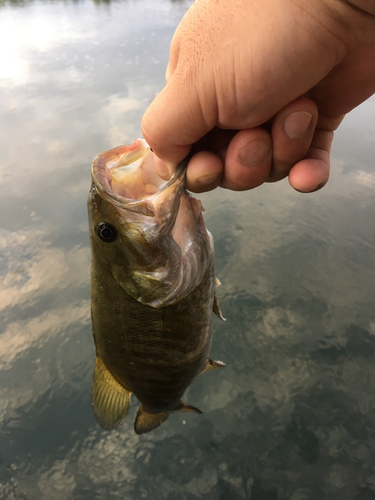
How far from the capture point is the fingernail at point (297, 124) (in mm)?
798

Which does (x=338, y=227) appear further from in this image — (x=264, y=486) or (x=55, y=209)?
(x=55, y=209)

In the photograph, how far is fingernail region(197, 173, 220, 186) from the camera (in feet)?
3.10

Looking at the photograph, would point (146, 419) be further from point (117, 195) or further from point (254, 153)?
point (254, 153)

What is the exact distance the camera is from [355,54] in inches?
29.2

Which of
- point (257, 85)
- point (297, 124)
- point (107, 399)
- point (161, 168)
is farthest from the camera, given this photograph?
point (107, 399)

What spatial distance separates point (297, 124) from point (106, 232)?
643 mm

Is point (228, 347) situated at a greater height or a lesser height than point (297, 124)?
lesser

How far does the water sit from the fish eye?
1.42 metres

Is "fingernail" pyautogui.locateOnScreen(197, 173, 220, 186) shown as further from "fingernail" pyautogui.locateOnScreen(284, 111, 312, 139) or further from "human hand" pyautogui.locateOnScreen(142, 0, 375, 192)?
"fingernail" pyautogui.locateOnScreen(284, 111, 312, 139)

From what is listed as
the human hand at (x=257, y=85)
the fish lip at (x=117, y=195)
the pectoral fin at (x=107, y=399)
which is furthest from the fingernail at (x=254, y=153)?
the pectoral fin at (x=107, y=399)

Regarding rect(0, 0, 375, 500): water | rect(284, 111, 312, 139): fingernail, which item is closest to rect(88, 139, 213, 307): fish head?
rect(284, 111, 312, 139): fingernail

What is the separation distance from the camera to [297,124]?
0.81 m

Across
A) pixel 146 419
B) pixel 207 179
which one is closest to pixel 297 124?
pixel 207 179

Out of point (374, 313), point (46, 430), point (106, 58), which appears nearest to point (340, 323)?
point (374, 313)
